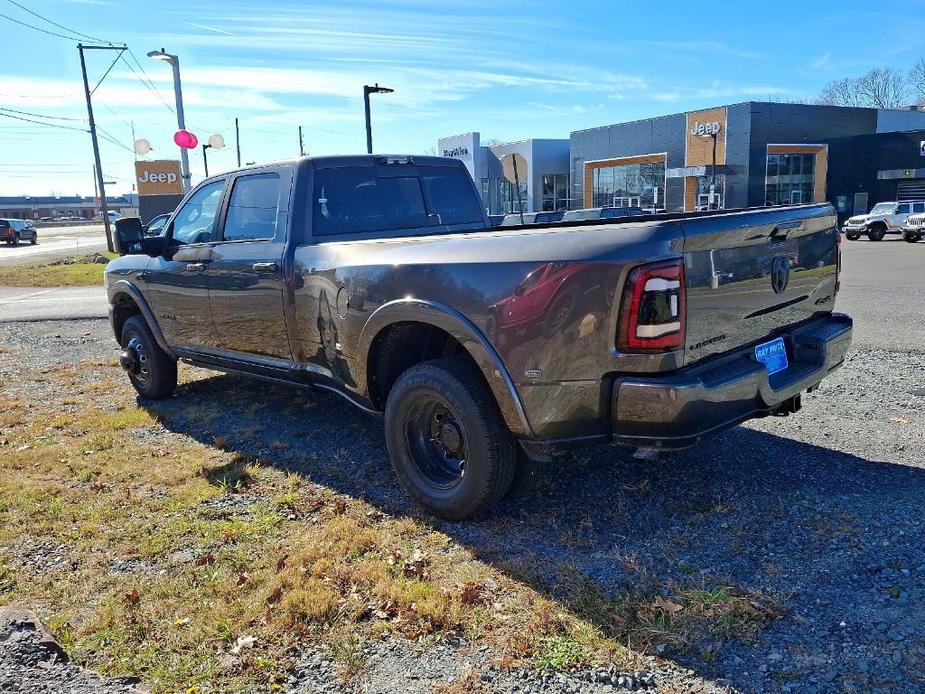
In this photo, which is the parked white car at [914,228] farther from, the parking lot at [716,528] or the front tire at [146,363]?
the front tire at [146,363]

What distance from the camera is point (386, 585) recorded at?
3217 mm

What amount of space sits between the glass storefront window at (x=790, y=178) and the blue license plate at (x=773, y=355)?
44577mm

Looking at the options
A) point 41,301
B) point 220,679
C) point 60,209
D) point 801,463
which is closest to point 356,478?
point 220,679

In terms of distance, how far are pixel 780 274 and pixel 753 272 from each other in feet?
0.92

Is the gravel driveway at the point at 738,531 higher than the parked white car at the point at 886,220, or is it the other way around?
the parked white car at the point at 886,220

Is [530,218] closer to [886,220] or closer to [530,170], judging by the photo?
[886,220]

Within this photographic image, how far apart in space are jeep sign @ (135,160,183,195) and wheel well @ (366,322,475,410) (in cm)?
2812

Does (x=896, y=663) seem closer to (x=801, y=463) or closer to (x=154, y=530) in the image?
(x=801, y=463)

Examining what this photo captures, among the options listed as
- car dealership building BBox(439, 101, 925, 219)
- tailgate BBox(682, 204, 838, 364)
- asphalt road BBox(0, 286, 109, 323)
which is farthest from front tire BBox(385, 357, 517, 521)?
car dealership building BBox(439, 101, 925, 219)

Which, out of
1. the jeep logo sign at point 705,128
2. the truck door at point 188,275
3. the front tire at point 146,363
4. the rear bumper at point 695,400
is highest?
the jeep logo sign at point 705,128

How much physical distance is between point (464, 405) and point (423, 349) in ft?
2.50

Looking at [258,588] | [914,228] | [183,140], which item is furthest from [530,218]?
[914,228]

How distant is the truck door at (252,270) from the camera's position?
4793mm

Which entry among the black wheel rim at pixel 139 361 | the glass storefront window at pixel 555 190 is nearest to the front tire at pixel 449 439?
the black wheel rim at pixel 139 361
